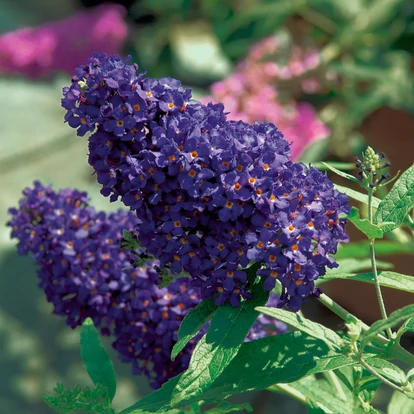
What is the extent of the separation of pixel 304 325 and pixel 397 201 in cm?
21

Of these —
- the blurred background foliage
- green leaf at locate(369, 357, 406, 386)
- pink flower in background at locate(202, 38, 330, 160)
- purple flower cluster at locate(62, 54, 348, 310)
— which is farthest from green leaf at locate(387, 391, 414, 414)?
pink flower in background at locate(202, 38, 330, 160)

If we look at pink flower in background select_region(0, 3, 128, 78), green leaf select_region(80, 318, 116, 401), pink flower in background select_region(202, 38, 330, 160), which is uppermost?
pink flower in background select_region(0, 3, 128, 78)

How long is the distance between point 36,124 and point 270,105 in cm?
160

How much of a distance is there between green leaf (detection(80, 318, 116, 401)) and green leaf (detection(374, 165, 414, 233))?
46 centimetres

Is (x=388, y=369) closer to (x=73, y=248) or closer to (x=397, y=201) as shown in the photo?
(x=397, y=201)

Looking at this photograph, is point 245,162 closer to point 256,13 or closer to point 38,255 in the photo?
point 38,255

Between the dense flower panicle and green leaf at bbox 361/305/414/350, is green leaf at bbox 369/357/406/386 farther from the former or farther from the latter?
the dense flower panicle

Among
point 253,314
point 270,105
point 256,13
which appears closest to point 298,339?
point 253,314

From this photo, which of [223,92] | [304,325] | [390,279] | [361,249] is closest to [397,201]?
[390,279]

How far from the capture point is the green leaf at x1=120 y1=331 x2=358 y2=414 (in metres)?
0.89

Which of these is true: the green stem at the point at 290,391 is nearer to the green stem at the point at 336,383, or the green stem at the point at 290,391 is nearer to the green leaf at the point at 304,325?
the green stem at the point at 336,383

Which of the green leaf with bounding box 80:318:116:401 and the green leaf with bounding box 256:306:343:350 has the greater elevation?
the green leaf with bounding box 80:318:116:401

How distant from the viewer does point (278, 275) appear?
871mm

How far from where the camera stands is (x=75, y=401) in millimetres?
976
